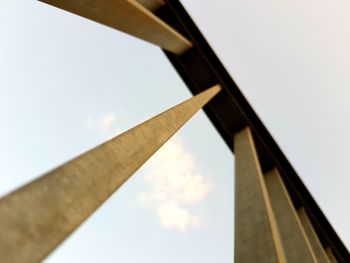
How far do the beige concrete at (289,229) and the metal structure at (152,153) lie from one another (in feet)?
0.10

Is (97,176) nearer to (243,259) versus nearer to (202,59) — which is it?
(243,259)

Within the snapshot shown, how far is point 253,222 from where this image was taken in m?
6.81

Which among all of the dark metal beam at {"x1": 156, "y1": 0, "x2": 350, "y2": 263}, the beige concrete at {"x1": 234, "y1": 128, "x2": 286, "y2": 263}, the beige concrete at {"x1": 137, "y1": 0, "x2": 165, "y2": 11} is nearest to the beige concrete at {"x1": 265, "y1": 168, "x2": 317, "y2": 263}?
the dark metal beam at {"x1": 156, "y1": 0, "x2": 350, "y2": 263}

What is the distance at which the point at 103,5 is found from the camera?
729 cm

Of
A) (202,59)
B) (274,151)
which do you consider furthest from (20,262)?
(274,151)

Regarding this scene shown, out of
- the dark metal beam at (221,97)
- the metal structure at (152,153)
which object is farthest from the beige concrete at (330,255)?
the dark metal beam at (221,97)

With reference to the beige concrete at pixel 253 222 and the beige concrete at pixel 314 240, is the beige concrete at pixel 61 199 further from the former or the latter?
the beige concrete at pixel 314 240

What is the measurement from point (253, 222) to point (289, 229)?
4083mm

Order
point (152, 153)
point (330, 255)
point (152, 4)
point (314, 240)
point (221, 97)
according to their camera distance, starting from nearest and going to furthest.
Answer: point (152, 153) → point (314, 240) → point (152, 4) → point (221, 97) → point (330, 255)

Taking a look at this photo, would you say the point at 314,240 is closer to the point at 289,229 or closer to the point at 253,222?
the point at 289,229

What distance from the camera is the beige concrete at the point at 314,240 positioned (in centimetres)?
1160

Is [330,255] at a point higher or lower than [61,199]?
lower

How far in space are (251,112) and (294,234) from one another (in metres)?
5.77

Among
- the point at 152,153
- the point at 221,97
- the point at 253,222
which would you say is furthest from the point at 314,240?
the point at 152,153
